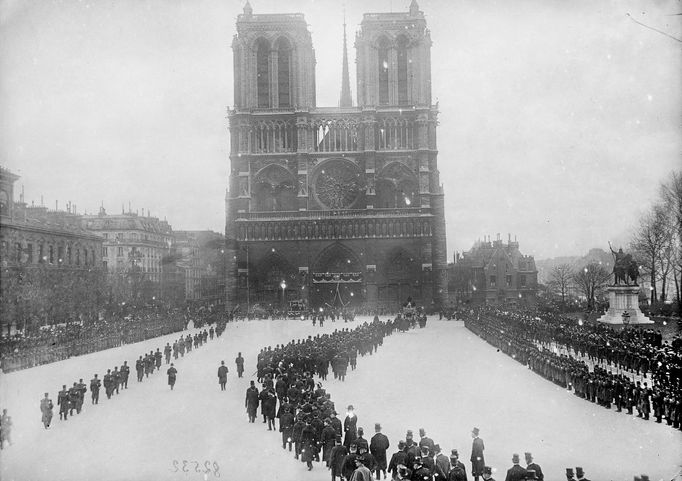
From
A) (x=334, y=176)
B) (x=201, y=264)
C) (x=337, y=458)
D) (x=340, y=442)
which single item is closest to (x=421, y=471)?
(x=337, y=458)

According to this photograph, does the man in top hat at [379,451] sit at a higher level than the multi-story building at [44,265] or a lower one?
lower

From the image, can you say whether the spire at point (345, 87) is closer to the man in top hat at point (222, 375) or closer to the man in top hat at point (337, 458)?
the man in top hat at point (222, 375)

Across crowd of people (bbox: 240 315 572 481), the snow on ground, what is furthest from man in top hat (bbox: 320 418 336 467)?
the snow on ground

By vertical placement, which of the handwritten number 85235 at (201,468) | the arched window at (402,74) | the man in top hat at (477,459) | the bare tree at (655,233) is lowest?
the handwritten number 85235 at (201,468)

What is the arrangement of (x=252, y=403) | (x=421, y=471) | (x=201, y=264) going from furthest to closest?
(x=201, y=264) < (x=252, y=403) < (x=421, y=471)

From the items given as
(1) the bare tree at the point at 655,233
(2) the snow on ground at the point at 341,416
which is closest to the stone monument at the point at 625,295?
(1) the bare tree at the point at 655,233

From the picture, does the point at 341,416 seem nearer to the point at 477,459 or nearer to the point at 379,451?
the point at 379,451
